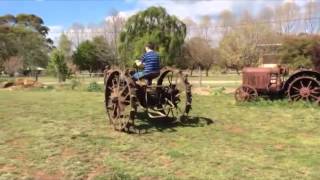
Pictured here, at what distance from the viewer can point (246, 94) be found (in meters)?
16.1

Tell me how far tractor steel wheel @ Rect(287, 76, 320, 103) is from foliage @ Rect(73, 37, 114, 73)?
215 ft

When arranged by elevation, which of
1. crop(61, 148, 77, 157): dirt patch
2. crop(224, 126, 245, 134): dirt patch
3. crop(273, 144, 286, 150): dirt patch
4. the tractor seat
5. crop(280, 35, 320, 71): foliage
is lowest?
crop(273, 144, 286, 150): dirt patch

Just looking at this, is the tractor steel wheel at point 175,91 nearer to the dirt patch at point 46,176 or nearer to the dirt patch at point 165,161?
the dirt patch at point 165,161

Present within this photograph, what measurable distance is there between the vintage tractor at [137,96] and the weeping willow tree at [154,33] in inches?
1900

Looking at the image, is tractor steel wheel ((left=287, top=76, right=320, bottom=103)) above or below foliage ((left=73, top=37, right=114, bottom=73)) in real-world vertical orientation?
below

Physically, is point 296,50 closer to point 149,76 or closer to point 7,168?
point 149,76

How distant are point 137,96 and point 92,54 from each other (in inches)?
2906

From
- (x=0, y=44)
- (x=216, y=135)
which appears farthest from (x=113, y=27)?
(x=216, y=135)

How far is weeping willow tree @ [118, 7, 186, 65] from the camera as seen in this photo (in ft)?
200

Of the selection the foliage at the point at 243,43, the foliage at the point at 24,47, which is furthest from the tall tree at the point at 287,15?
the foliage at the point at 24,47

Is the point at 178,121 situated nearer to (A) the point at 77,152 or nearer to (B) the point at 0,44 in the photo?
(A) the point at 77,152

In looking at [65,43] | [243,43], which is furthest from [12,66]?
[243,43]

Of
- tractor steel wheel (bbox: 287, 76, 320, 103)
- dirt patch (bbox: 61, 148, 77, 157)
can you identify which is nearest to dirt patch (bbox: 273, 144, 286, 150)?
dirt patch (bbox: 61, 148, 77, 157)

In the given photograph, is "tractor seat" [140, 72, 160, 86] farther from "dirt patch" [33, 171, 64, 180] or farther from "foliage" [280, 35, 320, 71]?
"foliage" [280, 35, 320, 71]
